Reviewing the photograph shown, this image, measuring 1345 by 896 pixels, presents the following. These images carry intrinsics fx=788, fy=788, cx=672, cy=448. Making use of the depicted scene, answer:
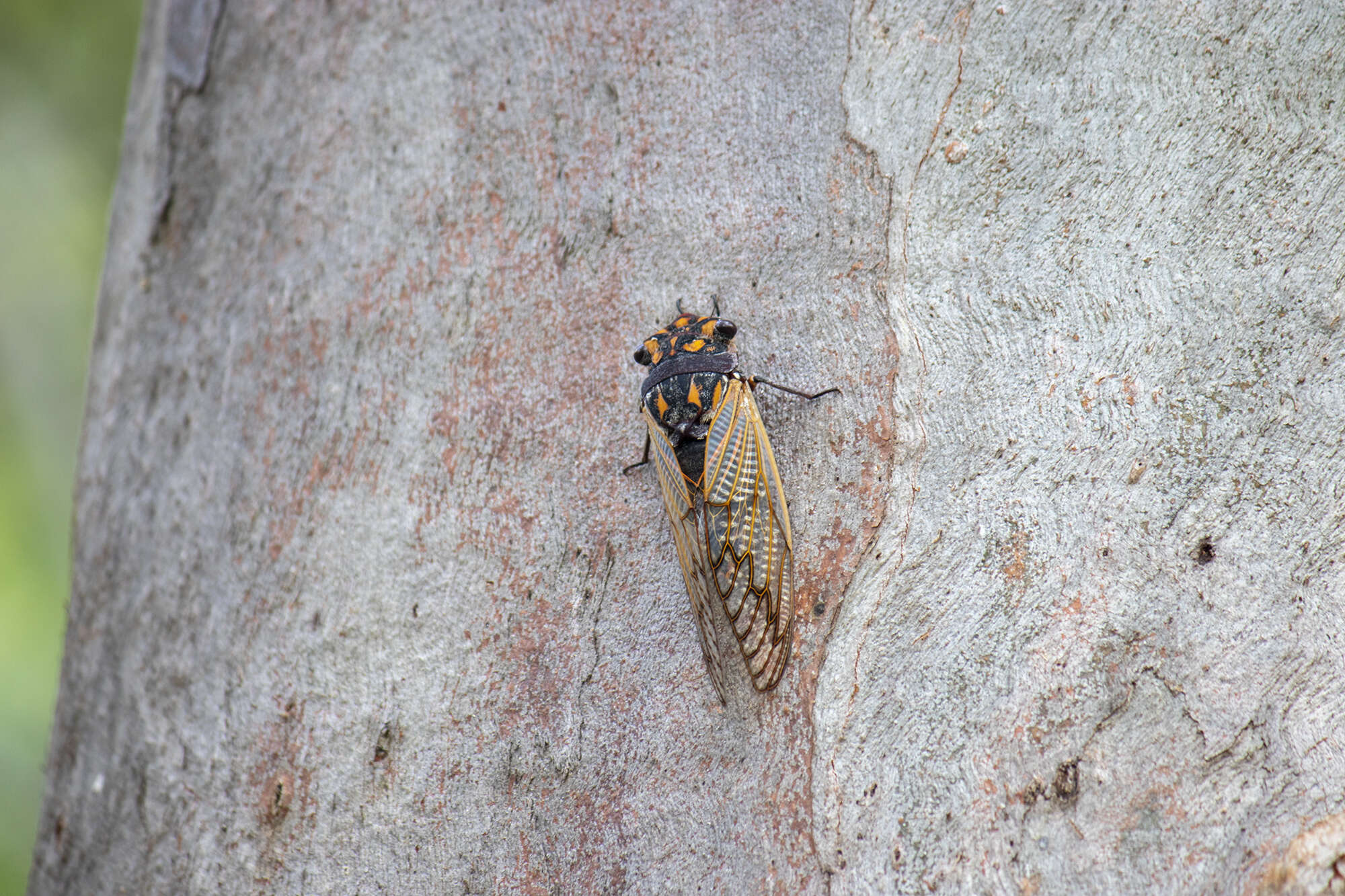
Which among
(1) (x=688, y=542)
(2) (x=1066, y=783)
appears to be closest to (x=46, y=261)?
(1) (x=688, y=542)

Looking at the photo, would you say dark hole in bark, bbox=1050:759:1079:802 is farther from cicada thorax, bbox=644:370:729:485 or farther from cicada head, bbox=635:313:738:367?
cicada head, bbox=635:313:738:367

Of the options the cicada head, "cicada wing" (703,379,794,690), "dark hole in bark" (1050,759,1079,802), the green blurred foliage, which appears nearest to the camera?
"dark hole in bark" (1050,759,1079,802)

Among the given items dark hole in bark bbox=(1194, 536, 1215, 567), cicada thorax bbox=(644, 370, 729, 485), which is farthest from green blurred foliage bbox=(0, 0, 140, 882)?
dark hole in bark bbox=(1194, 536, 1215, 567)

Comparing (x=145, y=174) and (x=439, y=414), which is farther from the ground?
(x=145, y=174)

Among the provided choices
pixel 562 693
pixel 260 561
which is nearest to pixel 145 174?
pixel 260 561

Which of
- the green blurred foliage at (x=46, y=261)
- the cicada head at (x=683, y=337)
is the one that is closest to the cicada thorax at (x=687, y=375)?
the cicada head at (x=683, y=337)

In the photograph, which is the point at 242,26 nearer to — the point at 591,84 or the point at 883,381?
the point at 591,84
